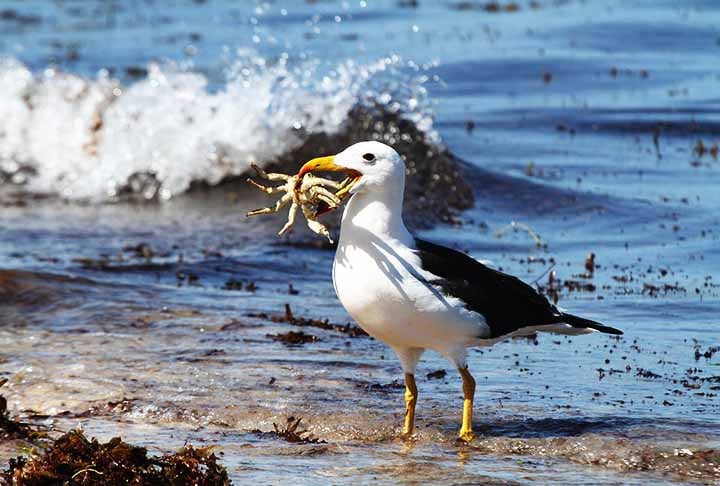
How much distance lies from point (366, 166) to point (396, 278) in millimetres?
552

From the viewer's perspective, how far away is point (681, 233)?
11812 millimetres

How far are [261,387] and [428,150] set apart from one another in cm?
798

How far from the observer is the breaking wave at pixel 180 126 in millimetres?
15578

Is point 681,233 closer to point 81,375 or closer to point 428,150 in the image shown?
point 428,150

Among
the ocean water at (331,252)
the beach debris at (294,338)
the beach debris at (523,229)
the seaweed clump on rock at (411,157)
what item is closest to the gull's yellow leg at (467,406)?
the ocean water at (331,252)

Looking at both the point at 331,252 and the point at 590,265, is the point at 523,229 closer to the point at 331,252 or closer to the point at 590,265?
the point at 331,252

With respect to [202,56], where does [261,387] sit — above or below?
below

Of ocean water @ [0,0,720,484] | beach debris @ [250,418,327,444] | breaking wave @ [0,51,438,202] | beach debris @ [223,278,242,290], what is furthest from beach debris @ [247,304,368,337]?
breaking wave @ [0,51,438,202]

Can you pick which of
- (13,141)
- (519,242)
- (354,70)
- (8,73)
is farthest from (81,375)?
(8,73)

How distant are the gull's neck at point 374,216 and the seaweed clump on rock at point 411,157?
722 cm

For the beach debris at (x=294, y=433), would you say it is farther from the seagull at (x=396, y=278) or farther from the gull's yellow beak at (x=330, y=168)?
the gull's yellow beak at (x=330, y=168)

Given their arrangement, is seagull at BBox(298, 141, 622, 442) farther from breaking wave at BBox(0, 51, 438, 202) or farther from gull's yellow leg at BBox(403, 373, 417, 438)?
breaking wave at BBox(0, 51, 438, 202)

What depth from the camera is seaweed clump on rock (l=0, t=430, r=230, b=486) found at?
217 inches

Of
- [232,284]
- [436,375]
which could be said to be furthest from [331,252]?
[436,375]
